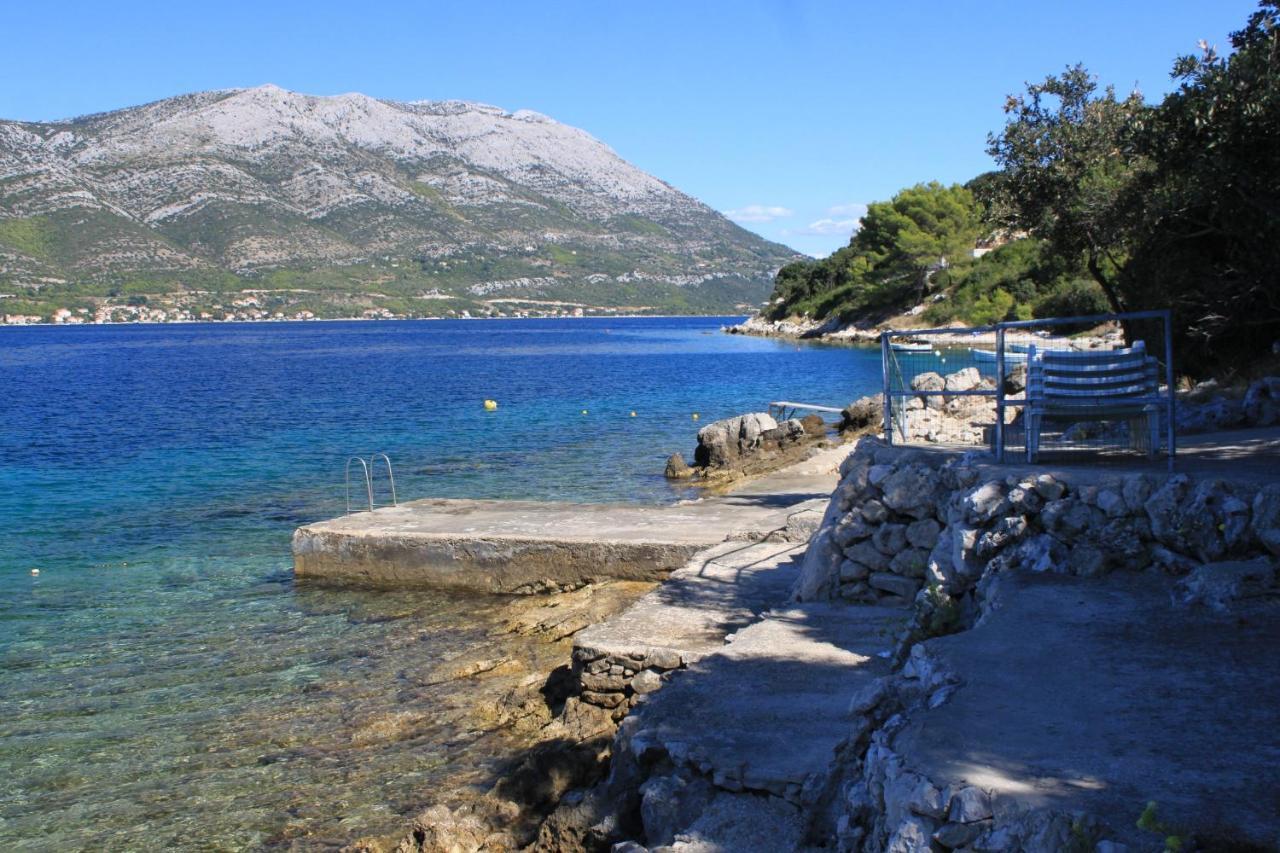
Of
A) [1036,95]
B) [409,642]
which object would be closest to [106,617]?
[409,642]

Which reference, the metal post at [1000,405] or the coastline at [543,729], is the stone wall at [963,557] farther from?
the coastline at [543,729]

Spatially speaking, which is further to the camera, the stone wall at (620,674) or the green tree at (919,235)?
the green tree at (919,235)

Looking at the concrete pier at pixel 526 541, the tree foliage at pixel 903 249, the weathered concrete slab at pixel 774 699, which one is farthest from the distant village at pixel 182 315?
the weathered concrete slab at pixel 774 699

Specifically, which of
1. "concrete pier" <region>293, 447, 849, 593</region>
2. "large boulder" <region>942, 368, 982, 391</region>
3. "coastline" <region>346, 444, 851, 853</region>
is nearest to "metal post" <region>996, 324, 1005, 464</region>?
"coastline" <region>346, 444, 851, 853</region>

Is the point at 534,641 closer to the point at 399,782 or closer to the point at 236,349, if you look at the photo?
the point at 399,782

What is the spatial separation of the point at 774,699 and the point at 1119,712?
2.43 meters

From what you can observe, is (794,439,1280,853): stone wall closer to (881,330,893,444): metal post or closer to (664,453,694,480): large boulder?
(881,330,893,444): metal post

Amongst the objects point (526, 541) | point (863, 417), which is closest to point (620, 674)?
point (526, 541)

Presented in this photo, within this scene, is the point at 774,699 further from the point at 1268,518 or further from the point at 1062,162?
the point at 1062,162

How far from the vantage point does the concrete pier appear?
1263 centimetres

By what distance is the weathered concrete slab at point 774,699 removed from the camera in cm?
577

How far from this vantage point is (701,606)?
940 cm

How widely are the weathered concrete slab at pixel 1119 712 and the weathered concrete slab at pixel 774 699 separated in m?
0.98

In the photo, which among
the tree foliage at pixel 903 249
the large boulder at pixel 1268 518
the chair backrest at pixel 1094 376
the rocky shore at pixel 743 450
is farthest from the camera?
the tree foliage at pixel 903 249
